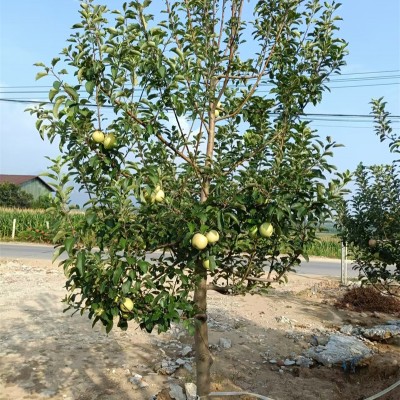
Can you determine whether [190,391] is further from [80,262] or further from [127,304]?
[80,262]

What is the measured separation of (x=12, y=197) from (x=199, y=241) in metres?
44.1

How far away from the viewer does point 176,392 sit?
4.61 metres

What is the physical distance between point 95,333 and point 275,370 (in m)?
2.68

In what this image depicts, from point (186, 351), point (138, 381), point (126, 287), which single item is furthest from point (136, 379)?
point (126, 287)

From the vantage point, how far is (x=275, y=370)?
575cm

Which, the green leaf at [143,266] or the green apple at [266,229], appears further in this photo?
the green apple at [266,229]

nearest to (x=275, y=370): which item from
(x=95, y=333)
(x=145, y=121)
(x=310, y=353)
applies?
(x=310, y=353)

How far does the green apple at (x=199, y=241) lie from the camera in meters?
2.69

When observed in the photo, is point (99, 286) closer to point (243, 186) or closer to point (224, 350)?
point (243, 186)

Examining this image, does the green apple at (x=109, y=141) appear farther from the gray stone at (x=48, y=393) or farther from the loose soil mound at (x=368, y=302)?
the loose soil mound at (x=368, y=302)

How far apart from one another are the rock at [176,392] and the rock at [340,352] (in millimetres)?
2242

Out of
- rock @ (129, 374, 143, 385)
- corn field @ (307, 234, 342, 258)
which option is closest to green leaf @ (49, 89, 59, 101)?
rock @ (129, 374, 143, 385)

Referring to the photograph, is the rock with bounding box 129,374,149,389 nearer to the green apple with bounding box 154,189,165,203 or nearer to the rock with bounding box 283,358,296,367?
the rock with bounding box 283,358,296,367

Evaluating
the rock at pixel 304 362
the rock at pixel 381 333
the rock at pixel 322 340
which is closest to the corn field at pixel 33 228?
the rock at pixel 381 333
